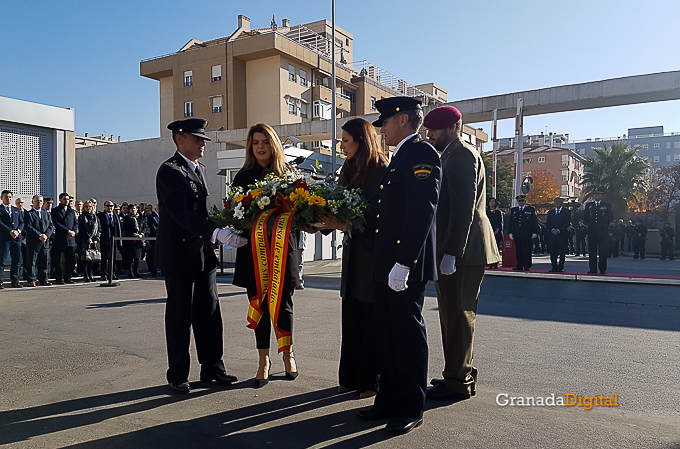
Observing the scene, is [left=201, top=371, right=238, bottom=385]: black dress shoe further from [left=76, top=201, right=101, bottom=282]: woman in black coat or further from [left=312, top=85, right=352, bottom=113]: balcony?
[left=312, top=85, right=352, bottom=113]: balcony

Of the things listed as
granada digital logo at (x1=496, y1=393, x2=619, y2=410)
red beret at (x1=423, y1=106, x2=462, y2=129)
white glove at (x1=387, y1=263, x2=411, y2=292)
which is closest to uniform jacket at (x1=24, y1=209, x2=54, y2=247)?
red beret at (x1=423, y1=106, x2=462, y2=129)

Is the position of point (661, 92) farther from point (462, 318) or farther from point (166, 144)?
point (166, 144)

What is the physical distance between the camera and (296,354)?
541 centimetres

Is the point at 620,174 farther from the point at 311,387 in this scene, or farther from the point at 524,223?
the point at 311,387

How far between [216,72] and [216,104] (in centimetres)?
274

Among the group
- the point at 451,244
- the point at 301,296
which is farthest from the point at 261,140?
the point at 301,296

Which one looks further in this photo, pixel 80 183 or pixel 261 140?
pixel 80 183

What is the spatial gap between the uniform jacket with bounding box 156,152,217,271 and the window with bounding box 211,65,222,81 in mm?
43545

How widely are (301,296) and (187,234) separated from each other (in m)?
5.49

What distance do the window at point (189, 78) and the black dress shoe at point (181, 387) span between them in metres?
46.4

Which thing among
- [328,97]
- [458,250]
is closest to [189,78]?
[328,97]

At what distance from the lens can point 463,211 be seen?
158 inches

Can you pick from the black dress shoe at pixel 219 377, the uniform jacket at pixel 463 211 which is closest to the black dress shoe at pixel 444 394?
the uniform jacket at pixel 463 211

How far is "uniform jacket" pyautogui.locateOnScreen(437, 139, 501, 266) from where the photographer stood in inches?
157
